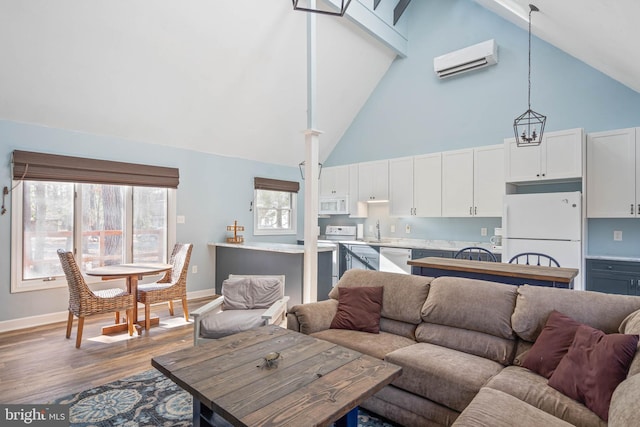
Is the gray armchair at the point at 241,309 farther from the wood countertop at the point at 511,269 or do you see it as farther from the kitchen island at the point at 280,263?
the wood countertop at the point at 511,269

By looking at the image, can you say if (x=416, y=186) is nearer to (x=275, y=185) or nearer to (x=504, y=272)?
(x=275, y=185)

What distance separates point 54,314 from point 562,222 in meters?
5.98

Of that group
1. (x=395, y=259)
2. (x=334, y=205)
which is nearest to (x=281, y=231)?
(x=334, y=205)

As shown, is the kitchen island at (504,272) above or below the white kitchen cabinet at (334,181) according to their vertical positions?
below

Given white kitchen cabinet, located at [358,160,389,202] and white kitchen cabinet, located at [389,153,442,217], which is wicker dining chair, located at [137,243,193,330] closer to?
white kitchen cabinet, located at [358,160,389,202]

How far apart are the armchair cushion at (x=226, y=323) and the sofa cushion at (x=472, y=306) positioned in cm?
140

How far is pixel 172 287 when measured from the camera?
402 cm

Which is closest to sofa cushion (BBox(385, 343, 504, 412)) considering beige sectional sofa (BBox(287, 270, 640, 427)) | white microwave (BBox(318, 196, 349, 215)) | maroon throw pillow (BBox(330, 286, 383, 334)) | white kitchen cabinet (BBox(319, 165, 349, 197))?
beige sectional sofa (BBox(287, 270, 640, 427))

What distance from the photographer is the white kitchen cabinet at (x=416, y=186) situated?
513 cm

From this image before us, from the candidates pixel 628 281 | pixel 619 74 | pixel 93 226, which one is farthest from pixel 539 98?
pixel 93 226

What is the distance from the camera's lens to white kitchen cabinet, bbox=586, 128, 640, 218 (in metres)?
3.64

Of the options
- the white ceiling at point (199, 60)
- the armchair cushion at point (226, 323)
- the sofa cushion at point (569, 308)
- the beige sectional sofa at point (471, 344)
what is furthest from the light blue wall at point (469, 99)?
the armchair cushion at point (226, 323)

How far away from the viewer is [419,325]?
2504 mm

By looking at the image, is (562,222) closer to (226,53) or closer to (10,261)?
(226,53)
